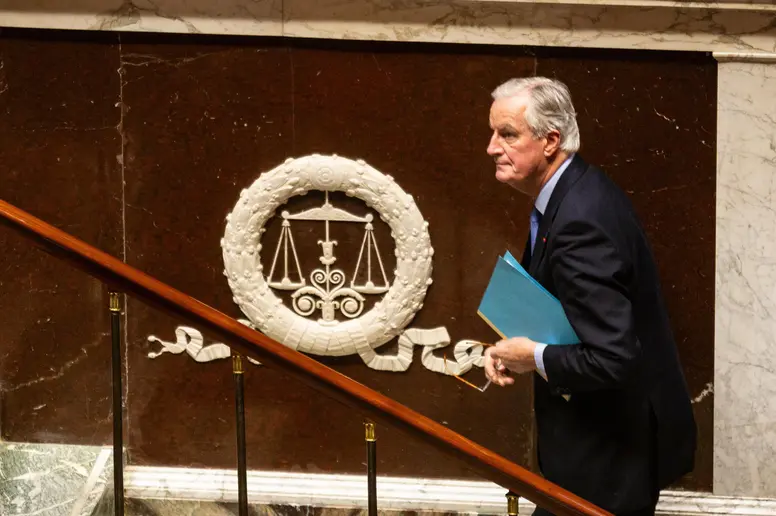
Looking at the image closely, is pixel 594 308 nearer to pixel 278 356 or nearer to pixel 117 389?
pixel 278 356

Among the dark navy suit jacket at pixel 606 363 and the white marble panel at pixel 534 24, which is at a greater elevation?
the white marble panel at pixel 534 24

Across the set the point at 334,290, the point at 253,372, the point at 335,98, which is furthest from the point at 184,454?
the point at 335,98

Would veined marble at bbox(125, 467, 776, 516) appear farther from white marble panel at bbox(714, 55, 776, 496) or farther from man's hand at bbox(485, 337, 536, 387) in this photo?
man's hand at bbox(485, 337, 536, 387)

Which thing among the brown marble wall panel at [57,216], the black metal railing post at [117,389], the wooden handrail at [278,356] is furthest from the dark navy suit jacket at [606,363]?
the brown marble wall panel at [57,216]

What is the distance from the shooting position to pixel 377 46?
13.5ft

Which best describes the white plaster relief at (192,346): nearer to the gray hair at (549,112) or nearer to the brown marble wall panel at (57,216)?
the brown marble wall panel at (57,216)

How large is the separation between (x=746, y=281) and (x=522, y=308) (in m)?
1.47

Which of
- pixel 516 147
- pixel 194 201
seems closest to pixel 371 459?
pixel 516 147

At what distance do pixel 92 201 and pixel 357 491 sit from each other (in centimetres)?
144

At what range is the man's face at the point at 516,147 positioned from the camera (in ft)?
9.83

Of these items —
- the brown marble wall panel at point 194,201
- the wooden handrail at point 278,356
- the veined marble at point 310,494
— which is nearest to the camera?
the wooden handrail at point 278,356

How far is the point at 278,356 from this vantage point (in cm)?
275

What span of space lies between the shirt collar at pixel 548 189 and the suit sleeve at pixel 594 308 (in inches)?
7.3

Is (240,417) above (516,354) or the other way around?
the other way around
